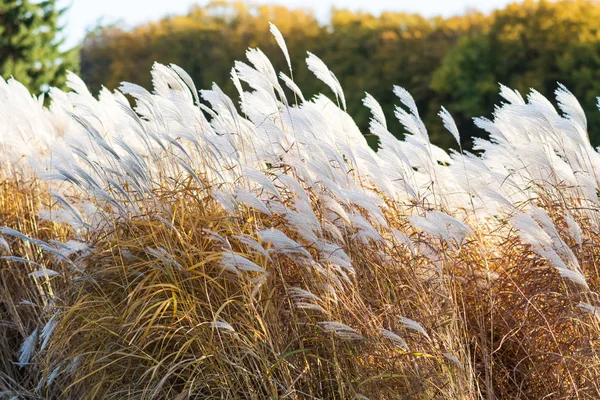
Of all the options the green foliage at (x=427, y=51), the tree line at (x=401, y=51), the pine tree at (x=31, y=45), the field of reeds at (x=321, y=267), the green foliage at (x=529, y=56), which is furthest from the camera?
the green foliage at (x=427, y=51)

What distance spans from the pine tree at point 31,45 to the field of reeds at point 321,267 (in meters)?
9.95

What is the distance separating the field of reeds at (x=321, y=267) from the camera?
9.71 feet

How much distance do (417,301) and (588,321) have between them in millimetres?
655

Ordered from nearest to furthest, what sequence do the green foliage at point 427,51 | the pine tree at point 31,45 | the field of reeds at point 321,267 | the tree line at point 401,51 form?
the field of reeds at point 321,267 → the pine tree at point 31,45 → the tree line at point 401,51 → the green foliage at point 427,51

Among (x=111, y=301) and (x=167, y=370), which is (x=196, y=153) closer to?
(x=111, y=301)

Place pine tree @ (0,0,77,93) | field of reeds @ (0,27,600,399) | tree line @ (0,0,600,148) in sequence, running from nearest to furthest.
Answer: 1. field of reeds @ (0,27,600,399)
2. pine tree @ (0,0,77,93)
3. tree line @ (0,0,600,148)

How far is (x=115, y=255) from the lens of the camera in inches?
134

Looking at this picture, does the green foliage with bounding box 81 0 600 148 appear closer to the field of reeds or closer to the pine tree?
the pine tree

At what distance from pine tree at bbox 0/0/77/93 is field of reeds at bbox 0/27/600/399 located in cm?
995

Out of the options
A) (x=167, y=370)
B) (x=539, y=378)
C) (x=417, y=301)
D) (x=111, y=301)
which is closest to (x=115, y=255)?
(x=111, y=301)

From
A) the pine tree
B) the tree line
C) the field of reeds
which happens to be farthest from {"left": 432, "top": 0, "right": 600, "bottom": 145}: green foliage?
the field of reeds

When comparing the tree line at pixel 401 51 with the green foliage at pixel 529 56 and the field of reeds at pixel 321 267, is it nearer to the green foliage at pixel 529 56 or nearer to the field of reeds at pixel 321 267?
the green foliage at pixel 529 56

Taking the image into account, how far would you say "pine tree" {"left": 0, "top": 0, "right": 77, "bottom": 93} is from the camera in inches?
516

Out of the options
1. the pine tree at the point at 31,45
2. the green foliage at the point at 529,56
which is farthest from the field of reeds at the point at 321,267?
the green foliage at the point at 529,56
